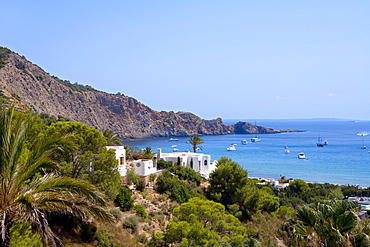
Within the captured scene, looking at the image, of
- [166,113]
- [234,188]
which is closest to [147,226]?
[234,188]

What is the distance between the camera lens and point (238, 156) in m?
97.1

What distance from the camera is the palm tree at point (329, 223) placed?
333 inches

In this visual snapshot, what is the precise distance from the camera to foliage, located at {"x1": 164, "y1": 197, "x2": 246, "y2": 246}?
48.9 feet

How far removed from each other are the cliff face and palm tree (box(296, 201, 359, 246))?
6223cm

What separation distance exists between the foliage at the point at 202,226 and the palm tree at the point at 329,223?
6229 millimetres

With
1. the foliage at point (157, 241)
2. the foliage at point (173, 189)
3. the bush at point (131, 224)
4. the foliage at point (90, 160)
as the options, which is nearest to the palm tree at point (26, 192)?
the foliage at point (157, 241)

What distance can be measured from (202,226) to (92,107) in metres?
118

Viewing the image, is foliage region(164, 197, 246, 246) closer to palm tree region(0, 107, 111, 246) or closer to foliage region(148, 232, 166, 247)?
foliage region(148, 232, 166, 247)

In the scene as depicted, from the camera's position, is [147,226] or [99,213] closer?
[99,213]

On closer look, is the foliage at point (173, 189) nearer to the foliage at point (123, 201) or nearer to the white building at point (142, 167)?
the white building at point (142, 167)

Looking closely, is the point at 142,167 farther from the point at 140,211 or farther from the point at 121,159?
the point at 140,211

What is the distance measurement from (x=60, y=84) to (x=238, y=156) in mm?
63635

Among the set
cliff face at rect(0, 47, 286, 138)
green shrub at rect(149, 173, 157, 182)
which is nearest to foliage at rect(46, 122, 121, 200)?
green shrub at rect(149, 173, 157, 182)

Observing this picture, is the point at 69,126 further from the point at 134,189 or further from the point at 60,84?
the point at 60,84
